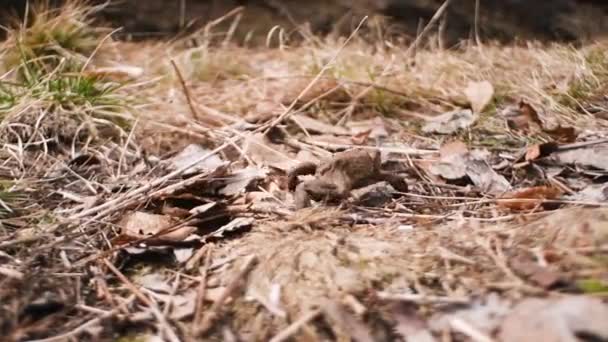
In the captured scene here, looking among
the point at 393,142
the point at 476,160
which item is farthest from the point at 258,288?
the point at 393,142

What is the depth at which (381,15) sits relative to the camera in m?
3.33

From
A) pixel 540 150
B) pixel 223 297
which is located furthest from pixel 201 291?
pixel 540 150

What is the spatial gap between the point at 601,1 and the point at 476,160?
241cm

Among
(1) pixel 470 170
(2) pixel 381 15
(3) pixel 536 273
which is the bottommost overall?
(2) pixel 381 15

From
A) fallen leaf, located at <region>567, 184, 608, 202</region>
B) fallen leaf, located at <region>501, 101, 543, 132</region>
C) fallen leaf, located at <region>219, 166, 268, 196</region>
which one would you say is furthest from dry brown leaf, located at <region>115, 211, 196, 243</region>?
fallen leaf, located at <region>501, 101, 543, 132</region>

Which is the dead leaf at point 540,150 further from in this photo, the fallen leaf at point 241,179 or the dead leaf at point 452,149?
the fallen leaf at point 241,179

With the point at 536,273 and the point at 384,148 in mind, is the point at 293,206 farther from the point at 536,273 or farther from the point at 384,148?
the point at 536,273

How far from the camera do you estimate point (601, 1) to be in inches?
140

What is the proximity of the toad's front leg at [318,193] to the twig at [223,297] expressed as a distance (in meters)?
0.24

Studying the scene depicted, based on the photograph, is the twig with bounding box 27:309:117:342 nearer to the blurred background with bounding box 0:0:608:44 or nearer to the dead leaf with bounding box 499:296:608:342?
the dead leaf with bounding box 499:296:608:342

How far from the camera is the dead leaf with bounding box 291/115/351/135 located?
1.90 metres

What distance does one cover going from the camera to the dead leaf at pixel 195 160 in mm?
1537

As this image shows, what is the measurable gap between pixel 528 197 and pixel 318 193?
0.39 meters

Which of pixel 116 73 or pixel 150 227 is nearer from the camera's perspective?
pixel 150 227
